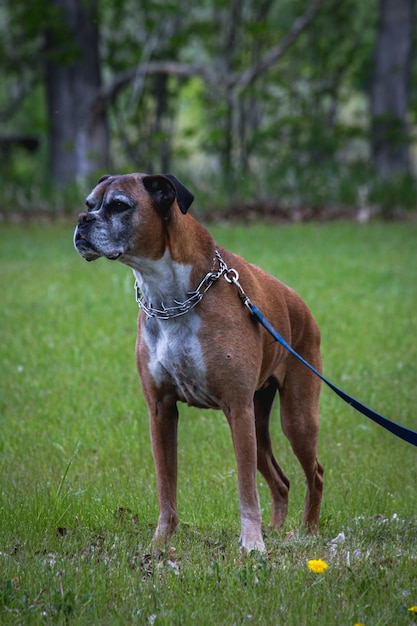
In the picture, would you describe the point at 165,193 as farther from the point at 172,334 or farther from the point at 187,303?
the point at 172,334

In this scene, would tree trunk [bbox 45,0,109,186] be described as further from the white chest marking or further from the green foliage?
the white chest marking

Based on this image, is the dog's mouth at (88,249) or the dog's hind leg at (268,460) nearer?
the dog's mouth at (88,249)

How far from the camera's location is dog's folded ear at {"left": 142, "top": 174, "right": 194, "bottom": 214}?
4266 millimetres

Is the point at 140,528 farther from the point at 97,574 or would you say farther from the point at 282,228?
the point at 282,228

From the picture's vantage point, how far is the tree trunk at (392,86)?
22891mm

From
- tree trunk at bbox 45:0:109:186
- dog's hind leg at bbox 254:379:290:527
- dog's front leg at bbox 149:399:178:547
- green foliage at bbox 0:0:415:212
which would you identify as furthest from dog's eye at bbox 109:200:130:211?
tree trunk at bbox 45:0:109:186

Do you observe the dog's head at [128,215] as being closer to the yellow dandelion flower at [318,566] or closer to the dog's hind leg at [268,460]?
the dog's hind leg at [268,460]

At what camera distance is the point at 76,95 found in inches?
850

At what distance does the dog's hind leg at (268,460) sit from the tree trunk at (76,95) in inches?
640

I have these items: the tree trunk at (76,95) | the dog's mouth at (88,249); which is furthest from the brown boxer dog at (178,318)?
the tree trunk at (76,95)

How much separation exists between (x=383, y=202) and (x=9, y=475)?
16.4m

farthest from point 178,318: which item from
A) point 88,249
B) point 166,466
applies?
point 166,466

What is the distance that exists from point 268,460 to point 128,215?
1.90m

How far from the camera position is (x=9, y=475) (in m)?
6.05
